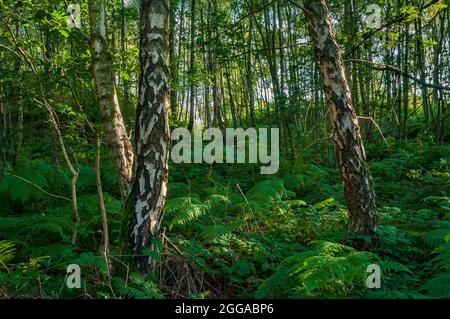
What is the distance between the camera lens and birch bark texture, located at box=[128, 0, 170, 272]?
138 inches

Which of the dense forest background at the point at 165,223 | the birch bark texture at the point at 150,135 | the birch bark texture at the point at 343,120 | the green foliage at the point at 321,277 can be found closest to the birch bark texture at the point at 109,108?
the dense forest background at the point at 165,223

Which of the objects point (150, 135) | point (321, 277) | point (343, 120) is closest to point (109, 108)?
point (150, 135)

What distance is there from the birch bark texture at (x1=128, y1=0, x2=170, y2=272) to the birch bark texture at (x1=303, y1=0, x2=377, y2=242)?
1722 millimetres

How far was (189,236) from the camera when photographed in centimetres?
466

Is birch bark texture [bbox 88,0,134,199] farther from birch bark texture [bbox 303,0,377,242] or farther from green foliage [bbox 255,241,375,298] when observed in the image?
birch bark texture [bbox 303,0,377,242]

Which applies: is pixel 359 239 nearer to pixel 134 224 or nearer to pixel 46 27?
pixel 134 224

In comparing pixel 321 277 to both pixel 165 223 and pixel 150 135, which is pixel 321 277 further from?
pixel 165 223

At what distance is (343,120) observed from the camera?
4.27 metres

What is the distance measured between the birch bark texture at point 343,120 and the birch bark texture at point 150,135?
67.8 inches

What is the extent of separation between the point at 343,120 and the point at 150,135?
2087 mm

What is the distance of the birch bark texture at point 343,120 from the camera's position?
427 cm

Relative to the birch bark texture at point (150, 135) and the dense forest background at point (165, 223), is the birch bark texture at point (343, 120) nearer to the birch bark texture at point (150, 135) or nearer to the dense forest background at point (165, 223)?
the dense forest background at point (165, 223)

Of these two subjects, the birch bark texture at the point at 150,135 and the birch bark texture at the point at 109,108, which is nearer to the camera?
the birch bark texture at the point at 150,135

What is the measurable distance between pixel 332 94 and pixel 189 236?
2.29m
